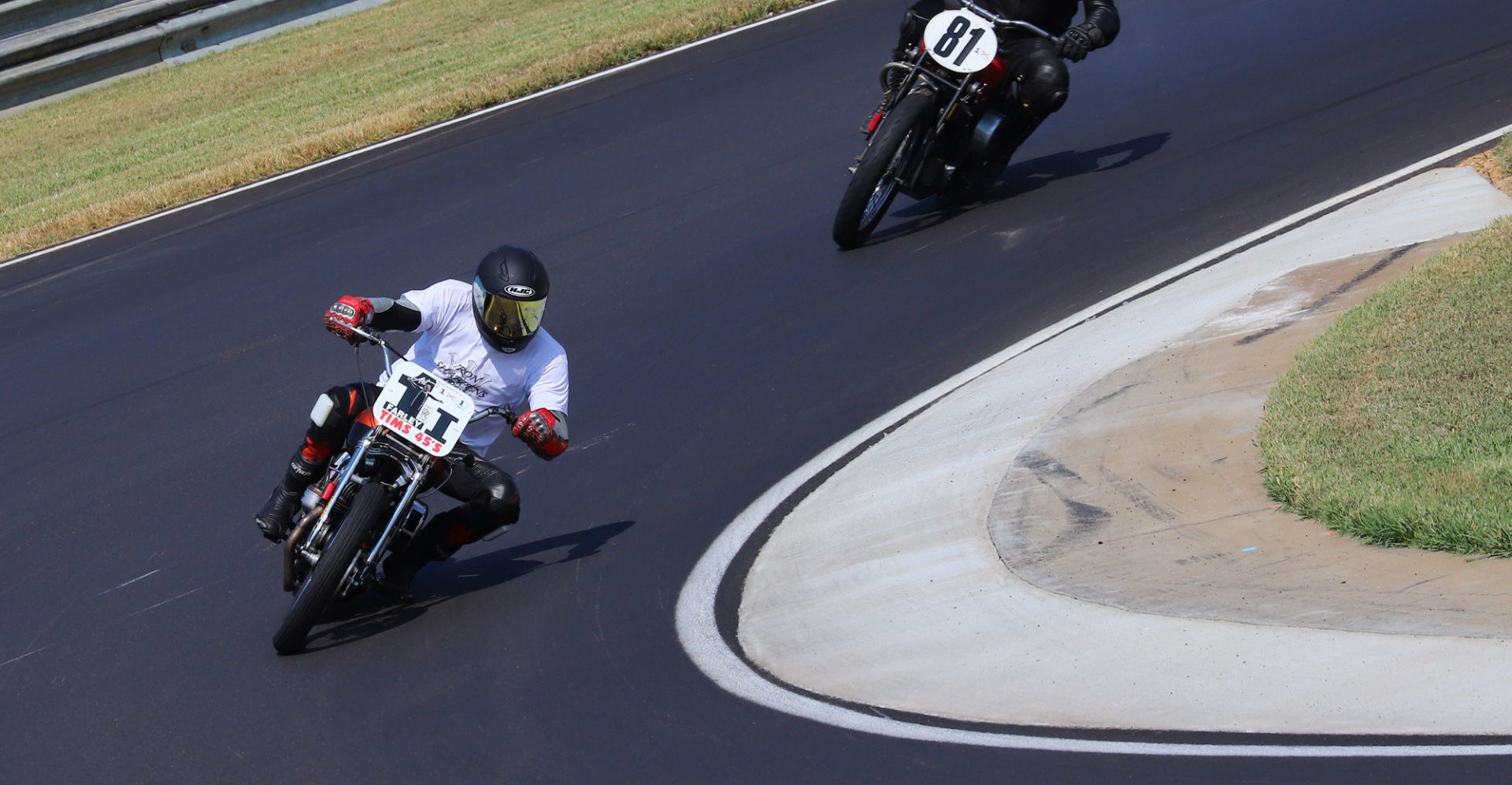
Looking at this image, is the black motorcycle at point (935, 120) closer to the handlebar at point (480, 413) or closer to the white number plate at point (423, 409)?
the handlebar at point (480, 413)

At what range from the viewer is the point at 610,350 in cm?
1002

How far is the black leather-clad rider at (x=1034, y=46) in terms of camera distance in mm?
11016

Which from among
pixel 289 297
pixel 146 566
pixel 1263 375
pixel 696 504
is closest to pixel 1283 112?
pixel 1263 375

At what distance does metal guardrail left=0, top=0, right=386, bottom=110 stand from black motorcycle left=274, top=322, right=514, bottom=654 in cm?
1786

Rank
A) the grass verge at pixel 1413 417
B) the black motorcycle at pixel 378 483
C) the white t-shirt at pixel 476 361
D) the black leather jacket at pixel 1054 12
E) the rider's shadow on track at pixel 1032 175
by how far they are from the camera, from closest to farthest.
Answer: the grass verge at pixel 1413 417, the black motorcycle at pixel 378 483, the white t-shirt at pixel 476 361, the black leather jacket at pixel 1054 12, the rider's shadow on track at pixel 1032 175

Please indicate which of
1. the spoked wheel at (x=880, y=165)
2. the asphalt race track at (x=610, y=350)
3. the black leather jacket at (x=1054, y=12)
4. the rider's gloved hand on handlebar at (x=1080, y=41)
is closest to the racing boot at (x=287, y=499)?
the asphalt race track at (x=610, y=350)

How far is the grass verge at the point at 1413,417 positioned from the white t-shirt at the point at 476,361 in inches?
124

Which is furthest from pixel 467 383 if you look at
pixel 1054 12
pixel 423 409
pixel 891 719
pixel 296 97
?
pixel 296 97

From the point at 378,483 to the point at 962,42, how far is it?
5.97 metres

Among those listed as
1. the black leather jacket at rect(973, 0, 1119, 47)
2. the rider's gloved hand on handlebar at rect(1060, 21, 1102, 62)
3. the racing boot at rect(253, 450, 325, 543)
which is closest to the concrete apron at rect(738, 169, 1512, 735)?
the racing boot at rect(253, 450, 325, 543)

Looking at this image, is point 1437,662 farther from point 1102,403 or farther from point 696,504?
Result: point 696,504

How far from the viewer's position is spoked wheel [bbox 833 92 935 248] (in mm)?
10594

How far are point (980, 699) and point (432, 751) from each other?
6.46 feet

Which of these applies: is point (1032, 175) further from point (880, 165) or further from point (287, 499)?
point (287, 499)
